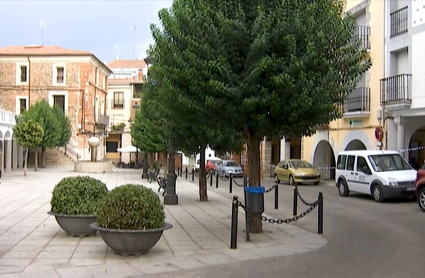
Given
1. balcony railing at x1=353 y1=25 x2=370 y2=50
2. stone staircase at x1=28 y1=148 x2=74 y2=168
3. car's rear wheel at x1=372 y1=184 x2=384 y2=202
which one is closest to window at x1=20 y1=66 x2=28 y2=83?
stone staircase at x1=28 y1=148 x2=74 y2=168

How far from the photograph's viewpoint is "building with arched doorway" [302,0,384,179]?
79.2ft

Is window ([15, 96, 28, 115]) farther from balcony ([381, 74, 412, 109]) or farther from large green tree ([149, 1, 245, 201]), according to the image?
large green tree ([149, 1, 245, 201])

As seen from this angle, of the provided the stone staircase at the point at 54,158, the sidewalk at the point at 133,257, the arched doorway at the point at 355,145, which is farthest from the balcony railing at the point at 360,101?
the stone staircase at the point at 54,158

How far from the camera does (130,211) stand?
309 inches

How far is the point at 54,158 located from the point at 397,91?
3403 cm

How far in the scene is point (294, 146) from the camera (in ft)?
121

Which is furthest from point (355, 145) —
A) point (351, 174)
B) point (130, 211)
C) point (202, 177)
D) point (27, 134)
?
point (130, 211)

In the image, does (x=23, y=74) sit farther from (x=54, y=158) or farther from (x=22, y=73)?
(x=54, y=158)

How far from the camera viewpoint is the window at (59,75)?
51.8 meters

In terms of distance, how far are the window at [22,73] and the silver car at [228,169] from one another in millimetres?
23019

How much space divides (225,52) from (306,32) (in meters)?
1.57

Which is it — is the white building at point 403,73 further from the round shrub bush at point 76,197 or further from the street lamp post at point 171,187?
the round shrub bush at point 76,197

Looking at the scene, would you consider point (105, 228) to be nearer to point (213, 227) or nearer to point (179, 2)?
point (213, 227)

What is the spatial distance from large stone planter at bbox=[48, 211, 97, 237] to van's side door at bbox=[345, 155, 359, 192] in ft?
42.0
